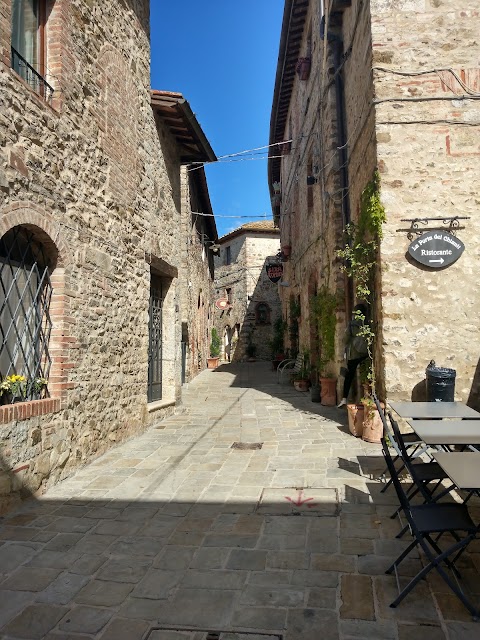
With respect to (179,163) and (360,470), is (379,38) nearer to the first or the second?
(179,163)

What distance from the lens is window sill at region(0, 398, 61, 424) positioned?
3475 millimetres

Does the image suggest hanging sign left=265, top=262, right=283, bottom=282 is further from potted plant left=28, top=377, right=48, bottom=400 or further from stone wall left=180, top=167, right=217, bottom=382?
potted plant left=28, top=377, right=48, bottom=400

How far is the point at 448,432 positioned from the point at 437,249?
328cm

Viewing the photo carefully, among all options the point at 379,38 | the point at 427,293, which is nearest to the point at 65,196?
the point at 427,293

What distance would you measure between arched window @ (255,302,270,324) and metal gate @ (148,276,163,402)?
16.4m

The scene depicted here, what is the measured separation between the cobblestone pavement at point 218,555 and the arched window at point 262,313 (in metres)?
19.1

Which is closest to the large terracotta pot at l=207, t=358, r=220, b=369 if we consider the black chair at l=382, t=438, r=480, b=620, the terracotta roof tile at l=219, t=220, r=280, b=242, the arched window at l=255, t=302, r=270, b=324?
the arched window at l=255, t=302, r=270, b=324

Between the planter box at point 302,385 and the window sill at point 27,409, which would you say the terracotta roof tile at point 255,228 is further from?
the window sill at point 27,409

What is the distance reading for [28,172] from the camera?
382 centimetres

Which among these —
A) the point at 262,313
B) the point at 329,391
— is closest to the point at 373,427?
the point at 329,391

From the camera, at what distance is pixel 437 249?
5.64 meters

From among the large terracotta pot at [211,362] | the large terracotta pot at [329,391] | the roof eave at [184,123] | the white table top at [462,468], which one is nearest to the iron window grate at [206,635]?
the white table top at [462,468]

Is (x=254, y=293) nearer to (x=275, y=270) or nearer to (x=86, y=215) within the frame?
(x=275, y=270)

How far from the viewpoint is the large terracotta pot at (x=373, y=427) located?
5.51m
